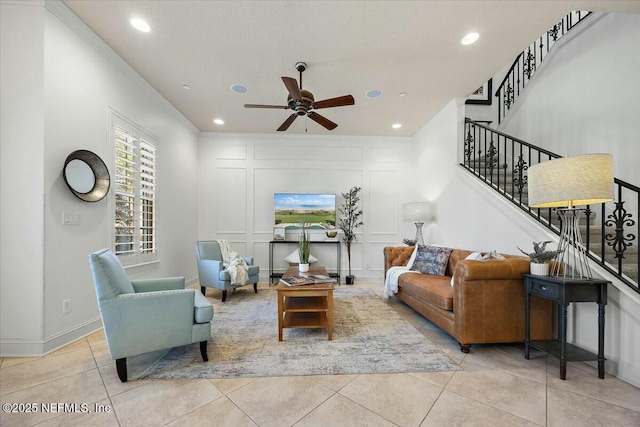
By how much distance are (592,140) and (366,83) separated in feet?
9.37

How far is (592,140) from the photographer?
10.8ft

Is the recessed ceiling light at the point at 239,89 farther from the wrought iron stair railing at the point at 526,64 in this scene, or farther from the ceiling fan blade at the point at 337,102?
the wrought iron stair railing at the point at 526,64

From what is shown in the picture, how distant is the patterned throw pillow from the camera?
373 cm

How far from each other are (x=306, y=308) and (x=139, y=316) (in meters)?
1.46

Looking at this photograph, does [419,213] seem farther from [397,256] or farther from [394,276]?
[394,276]

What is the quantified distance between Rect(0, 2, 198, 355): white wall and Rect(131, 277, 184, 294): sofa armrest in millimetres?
692

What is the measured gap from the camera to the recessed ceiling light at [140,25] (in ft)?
8.54

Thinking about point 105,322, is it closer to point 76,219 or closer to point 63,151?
point 76,219

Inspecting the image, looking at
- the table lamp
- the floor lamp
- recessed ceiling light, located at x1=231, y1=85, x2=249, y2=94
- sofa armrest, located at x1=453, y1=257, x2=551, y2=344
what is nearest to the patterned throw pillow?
the table lamp

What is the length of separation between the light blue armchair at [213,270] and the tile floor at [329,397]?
1815 millimetres

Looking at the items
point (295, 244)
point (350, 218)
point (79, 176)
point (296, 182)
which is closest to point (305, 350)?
point (79, 176)

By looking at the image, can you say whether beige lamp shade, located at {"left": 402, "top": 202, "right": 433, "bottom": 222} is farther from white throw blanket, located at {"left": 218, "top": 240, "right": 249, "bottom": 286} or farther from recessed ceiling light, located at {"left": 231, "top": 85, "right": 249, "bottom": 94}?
recessed ceiling light, located at {"left": 231, "top": 85, "right": 249, "bottom": 94}

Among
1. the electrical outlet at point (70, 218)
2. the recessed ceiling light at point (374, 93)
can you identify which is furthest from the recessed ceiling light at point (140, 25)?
the recessed ceiling light at point (374, 93)

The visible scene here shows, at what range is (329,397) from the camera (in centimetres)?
182
